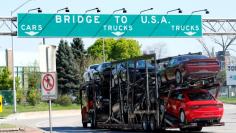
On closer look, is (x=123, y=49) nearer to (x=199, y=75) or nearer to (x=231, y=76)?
(x=231, y=76)

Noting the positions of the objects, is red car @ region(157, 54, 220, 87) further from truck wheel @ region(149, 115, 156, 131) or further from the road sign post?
the road sign post

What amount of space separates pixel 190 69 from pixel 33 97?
162 feet

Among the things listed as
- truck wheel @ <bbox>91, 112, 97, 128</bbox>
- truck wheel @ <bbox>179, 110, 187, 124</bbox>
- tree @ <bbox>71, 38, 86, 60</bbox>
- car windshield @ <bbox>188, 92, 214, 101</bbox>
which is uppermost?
tree @ <bbox>71, 38, 86, 60</bbox>

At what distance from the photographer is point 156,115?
1011 inches

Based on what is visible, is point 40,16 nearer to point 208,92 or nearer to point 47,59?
point 208,92

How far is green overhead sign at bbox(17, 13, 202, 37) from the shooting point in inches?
1389

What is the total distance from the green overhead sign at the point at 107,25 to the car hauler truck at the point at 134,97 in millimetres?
4119

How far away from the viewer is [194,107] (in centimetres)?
2423

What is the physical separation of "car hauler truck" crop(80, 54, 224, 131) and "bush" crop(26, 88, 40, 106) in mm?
38617

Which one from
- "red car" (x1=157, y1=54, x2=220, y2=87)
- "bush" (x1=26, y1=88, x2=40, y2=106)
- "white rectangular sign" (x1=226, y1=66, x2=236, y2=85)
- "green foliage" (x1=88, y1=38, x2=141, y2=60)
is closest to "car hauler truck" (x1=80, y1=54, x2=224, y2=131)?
"red car" (x1=157, y1=54, x2=220, y2=87)

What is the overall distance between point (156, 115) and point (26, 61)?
84.6 meters

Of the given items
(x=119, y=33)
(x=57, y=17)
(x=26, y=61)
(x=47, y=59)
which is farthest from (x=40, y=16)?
(x=26, y=61)

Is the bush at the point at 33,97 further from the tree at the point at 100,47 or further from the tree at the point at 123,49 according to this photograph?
the tree at the point at 123,49

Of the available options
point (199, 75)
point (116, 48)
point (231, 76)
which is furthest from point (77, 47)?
point (199, 75)
